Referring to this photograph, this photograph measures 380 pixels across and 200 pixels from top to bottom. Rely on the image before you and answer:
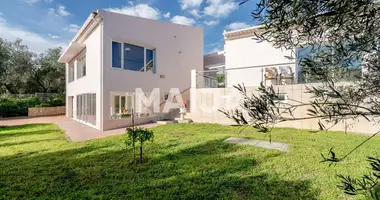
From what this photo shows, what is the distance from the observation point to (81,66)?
19812 mm

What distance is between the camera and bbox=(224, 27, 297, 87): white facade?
13.4m

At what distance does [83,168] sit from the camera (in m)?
6.48

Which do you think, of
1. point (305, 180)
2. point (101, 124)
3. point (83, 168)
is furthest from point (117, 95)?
point (305, 180)

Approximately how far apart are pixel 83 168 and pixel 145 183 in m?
2.48

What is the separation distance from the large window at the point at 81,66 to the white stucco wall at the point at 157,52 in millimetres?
5548

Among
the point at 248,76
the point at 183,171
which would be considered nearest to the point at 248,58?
the point at 248,76

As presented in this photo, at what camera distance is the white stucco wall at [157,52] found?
14609mm

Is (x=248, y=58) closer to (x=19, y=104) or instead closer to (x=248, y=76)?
(x=248, y=76)

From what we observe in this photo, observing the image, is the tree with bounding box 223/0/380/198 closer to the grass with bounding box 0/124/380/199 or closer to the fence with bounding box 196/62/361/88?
the grass with bounding box 0/124/380/199

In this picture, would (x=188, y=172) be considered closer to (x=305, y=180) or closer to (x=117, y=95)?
(x=305, y=180)

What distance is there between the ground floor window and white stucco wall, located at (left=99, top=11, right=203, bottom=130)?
215 centimetres

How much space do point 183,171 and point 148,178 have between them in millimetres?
982

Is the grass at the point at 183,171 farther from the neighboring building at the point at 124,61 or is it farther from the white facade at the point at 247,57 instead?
the neighboring building at the point at 124,61

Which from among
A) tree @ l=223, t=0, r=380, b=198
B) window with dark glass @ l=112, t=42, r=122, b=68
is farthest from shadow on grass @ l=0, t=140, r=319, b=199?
window with dark glass @ l=112, t=42, r=122, b=68
